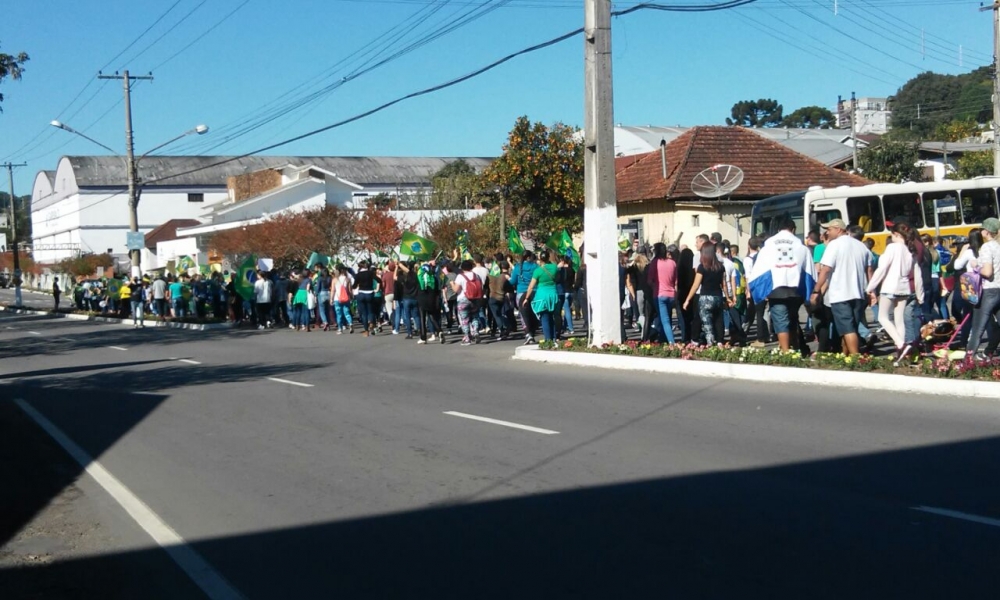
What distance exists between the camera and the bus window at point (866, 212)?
2578cm

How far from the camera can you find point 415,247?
934 inches

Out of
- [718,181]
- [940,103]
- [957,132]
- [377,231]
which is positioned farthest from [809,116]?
[718,181]

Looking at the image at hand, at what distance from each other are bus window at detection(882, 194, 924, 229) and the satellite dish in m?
3.96

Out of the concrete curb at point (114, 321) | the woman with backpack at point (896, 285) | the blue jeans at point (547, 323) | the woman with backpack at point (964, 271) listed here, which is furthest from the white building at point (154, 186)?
the woman with backpack at point (896, 285)

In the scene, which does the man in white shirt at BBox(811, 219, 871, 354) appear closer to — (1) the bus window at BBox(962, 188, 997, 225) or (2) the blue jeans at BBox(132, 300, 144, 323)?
(1) the bus window at BBox(962, 188, 997, 225)

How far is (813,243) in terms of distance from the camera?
50.2 feet

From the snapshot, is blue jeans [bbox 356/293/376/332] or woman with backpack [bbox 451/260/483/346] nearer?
woman with backpack [bbox 451/260/483/346]

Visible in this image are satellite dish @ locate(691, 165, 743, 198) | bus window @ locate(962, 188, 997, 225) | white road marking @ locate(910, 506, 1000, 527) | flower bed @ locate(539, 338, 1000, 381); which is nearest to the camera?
white road marking @ locate(910, 506, 1000, 527)

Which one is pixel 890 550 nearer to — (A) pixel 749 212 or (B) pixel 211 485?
(B) pixel 211 485

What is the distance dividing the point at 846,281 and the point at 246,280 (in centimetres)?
2269

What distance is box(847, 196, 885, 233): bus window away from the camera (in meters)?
25.8

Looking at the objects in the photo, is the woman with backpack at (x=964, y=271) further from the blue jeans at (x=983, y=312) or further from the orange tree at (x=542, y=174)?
the orange tree at (x=542, y=174)

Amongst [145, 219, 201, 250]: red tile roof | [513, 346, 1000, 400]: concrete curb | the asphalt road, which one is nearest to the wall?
[145, 219, 201, 250]: red tile roof

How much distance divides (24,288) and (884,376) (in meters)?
116
